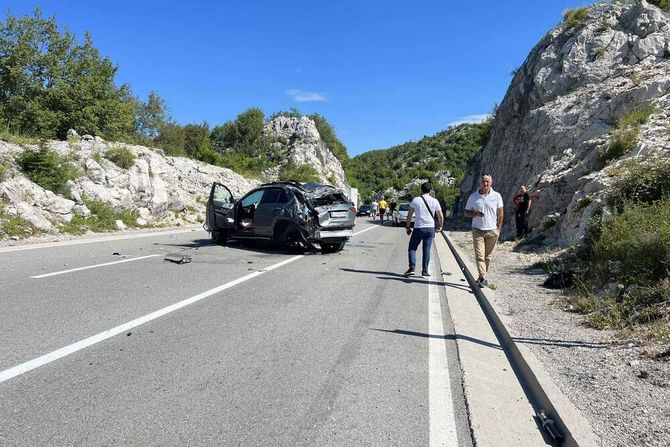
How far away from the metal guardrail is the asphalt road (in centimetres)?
58

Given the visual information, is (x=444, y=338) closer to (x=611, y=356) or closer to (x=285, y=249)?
(x=611, y=356)

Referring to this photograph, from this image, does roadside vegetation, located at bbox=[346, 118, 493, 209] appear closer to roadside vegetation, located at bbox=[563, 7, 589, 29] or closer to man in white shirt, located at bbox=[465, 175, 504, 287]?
roadside vegetation, located at bbox=[563, 7, 589, 29]

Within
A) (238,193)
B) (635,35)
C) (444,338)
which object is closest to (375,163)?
(238,193)

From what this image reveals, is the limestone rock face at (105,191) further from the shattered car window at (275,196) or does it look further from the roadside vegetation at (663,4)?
the roadside vegetation at (663,4)

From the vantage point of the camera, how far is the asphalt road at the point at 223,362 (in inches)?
129

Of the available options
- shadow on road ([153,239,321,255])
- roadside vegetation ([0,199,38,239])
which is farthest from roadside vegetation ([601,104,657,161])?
roadside vegetation ([0,199,38,239])

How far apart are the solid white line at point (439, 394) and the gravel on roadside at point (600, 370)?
91cm

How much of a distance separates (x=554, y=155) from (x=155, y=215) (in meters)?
18.4

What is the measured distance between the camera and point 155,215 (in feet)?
76.9

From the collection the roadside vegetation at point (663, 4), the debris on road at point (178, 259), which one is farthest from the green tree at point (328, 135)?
the debris on road at point (178, 259)

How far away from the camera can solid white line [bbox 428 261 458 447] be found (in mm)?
3312

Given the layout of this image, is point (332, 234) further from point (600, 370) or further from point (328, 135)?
point (328, 135)

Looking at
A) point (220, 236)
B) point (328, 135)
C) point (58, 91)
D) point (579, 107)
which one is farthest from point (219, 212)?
point (328, 135)

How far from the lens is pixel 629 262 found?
22.2ft
